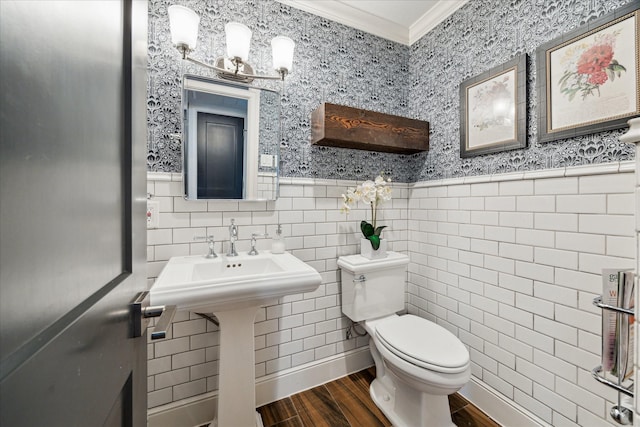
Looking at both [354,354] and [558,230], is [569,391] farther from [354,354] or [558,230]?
[354,354]

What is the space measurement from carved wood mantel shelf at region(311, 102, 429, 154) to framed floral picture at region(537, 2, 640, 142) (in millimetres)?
691

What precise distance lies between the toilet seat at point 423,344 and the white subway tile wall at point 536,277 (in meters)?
0.35

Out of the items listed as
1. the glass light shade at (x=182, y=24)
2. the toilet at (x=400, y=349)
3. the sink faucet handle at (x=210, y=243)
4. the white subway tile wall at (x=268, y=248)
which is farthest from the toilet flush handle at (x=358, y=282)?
the glass light shade at (x=182, y=24)

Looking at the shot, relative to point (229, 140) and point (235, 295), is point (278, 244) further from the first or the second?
point (229, 140)

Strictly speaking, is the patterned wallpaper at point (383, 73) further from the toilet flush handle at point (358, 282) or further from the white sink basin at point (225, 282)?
the toilet flush handle at point (358, 282)

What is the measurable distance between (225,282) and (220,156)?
0.78 m

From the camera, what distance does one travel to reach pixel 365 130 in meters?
1.66

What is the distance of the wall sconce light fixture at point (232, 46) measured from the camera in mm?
1264

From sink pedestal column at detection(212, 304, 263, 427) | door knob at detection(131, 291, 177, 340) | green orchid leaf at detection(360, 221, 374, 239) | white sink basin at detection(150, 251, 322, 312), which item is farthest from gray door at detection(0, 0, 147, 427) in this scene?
green orchid leaf at detection(360, 221, 374, 239)

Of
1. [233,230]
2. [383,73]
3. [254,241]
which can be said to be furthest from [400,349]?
[383,73]

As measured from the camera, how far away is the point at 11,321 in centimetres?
21

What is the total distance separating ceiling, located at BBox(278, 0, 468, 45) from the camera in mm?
1678

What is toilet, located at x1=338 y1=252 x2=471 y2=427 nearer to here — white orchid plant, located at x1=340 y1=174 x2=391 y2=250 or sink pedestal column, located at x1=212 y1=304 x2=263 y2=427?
white orchid plant, located at x1=340 y1=174 x2=391 y2=250

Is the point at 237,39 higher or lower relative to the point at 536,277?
higher
